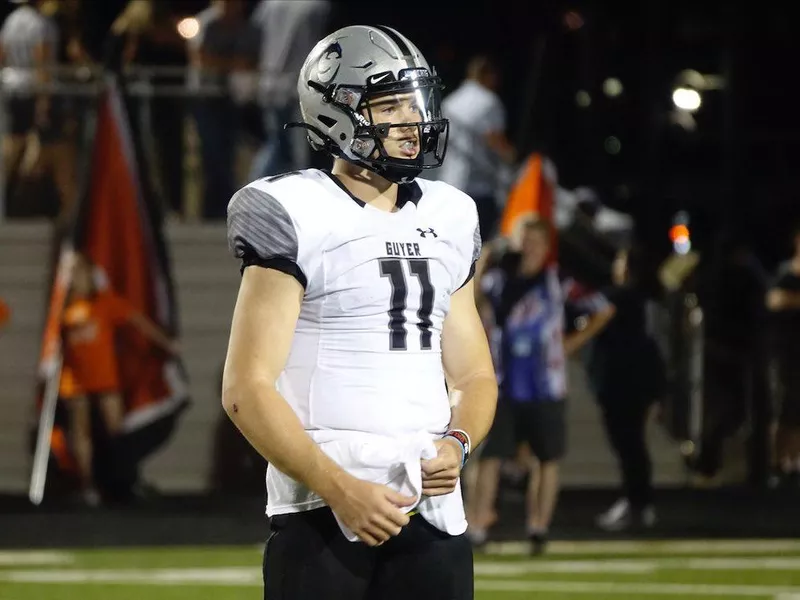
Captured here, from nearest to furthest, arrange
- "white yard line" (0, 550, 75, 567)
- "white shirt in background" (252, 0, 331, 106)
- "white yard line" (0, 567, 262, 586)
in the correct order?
1. "white yard line" (0, 567, 262, 586)
2. "white yard line" (0, 550, 75, 567)
3. "white shirt in background" (252, 0, 331, 106)

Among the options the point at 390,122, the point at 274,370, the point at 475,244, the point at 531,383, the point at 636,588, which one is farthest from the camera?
the point at 531,383

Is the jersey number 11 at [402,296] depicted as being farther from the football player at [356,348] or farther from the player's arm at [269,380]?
the player's arm at [269,380]

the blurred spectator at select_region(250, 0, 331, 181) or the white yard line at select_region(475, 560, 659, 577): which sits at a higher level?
the blurred spectator at select_region(250, 0, 331, 181)

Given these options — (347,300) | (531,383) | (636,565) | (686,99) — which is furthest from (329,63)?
(686,99)

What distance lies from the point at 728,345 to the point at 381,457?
9.78 m

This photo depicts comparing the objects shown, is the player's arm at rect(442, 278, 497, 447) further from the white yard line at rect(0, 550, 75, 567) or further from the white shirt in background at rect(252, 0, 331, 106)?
the white shirt in background at rect(252, 0, 331, 106)

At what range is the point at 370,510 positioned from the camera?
10.2 ft

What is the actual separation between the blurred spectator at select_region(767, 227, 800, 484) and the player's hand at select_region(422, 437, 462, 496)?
928 cm

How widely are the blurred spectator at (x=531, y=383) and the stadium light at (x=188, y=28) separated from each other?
454 centimetres

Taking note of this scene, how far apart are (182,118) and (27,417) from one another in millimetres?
2606

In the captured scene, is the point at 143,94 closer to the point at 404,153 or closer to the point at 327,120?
the point at 327,120

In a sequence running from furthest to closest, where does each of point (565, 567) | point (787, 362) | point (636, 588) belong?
point (787, 362) → point (565, 567) → point (636, 588)

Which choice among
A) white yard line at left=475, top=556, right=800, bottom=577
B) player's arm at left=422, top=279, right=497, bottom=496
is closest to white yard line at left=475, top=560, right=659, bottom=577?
Answer: white yard line at left=475, top=556, right=800, bottom=577

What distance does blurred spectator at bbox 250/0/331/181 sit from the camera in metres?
12.0
